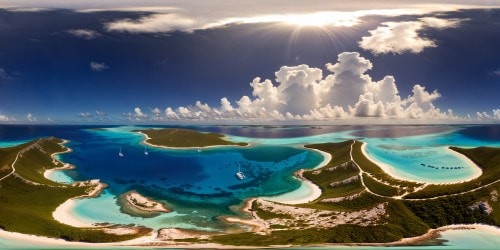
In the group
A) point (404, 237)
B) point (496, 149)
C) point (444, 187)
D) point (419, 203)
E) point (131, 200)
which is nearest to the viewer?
point (404, 237)

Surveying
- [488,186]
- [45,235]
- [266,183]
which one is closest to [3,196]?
[45,235]

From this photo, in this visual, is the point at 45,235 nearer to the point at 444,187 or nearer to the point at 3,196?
the point at 3,196

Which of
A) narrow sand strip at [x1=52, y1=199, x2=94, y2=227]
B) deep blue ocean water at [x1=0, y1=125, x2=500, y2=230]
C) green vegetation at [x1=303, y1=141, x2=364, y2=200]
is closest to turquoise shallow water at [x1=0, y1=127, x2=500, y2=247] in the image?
deep blue ocean water at [x1=0, y1=125, x2=500, y2=230]

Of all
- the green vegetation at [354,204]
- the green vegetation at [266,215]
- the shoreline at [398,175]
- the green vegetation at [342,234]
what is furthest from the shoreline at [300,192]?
the green vegetation at [342,234]

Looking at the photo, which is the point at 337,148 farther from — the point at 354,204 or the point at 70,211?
the point at 70,211

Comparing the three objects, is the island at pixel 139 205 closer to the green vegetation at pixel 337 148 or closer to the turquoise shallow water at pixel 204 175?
the turquoise shallow water at pixel 204 175

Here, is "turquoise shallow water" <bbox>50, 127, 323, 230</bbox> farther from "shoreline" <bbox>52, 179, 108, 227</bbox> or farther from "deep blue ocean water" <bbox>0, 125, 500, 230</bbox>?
"shoreline" <bbox>52, 179, 108, 227</bbox>
